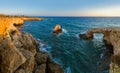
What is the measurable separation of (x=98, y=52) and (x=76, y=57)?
17.5 feet

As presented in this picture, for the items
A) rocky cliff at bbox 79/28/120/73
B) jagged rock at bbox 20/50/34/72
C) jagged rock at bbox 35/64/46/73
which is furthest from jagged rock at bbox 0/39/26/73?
rocky cliff at bbox 79/28/120/73

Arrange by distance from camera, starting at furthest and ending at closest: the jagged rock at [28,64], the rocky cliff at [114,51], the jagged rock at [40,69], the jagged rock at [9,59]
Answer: the rocky cliff at [114,51] < the jagged rock at [40,69] < the jagged rock at [28,64] < the jagged rock at [9,59]

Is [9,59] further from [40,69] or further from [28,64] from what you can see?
[40,69]

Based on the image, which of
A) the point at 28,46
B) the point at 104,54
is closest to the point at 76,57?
the point at 104,54

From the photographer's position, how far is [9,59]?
658 inches

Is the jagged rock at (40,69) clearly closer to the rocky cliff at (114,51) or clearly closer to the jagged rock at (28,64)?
the jagged rock at (28,64)

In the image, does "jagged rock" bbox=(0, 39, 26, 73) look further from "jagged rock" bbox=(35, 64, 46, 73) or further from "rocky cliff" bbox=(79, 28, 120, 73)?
"rocky cliff" bbox=(79, 28, 120, 73)

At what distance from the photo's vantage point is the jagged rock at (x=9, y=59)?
54.4 ft

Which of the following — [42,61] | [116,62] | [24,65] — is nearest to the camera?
[24,65]

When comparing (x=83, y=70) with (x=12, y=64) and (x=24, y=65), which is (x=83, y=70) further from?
(x=12, y=64)

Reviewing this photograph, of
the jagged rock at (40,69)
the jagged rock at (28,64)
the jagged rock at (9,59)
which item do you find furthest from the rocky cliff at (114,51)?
the jagged rock at (9,59)

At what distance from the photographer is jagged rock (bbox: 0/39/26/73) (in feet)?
54.4

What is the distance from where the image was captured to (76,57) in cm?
2850

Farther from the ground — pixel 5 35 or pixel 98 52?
pixel 5 35
